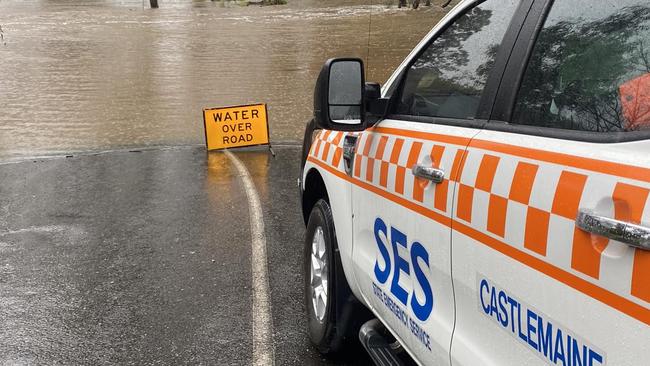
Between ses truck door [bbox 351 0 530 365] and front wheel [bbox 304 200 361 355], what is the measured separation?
0.35m

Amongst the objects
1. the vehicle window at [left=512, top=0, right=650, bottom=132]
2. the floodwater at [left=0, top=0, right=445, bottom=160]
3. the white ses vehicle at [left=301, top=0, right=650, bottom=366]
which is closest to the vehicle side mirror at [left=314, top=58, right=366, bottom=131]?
the white ses vehicle at [left=301, top=0, right=650, bottom=366]

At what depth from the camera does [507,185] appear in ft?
5.90

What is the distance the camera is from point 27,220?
6.74m

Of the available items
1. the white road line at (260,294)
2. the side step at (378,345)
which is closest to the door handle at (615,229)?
the side step at (378,345)

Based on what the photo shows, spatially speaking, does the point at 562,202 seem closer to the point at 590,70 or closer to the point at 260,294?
the point at 590,70

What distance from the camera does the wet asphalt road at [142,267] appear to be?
3.90 meters

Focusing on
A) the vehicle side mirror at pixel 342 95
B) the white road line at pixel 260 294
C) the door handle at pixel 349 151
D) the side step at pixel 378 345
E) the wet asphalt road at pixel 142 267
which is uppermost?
the vehicle side mirror at pixel 342 95

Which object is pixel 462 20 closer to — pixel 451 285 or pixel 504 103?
pixel 504 103

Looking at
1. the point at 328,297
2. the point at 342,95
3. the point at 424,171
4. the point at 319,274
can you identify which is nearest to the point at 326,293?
the point at 328,297

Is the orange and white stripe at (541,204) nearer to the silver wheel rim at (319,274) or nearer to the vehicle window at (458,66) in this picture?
the vehicle window at (458,66)

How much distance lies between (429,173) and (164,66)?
2295 cm

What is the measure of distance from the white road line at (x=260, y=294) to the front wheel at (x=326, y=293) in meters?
0.30

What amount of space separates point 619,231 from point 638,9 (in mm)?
678

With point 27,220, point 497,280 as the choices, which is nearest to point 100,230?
point 27,220
